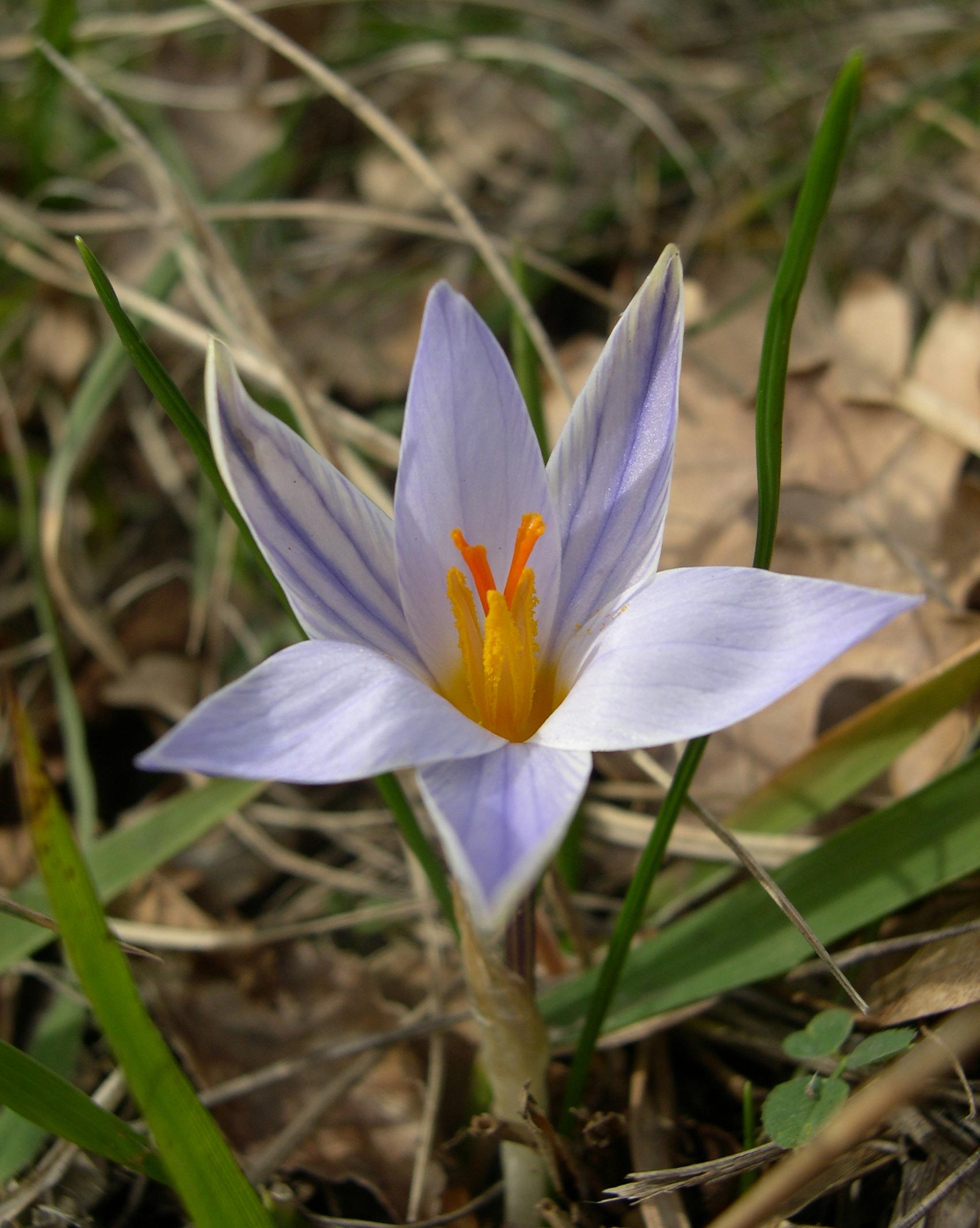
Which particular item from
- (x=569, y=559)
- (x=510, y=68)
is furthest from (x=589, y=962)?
(x=510, y=68)

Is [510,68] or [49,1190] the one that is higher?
[510,68]

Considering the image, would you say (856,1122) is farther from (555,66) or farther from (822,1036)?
(555,66)

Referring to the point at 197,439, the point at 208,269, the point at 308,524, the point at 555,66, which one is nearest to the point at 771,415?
the point at 308,524

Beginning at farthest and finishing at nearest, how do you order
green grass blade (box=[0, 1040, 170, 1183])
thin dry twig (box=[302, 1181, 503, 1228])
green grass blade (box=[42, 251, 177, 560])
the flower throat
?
green grass blade (box=[42, 251, 177, 560]), thin dry twig (box=[302, 1181, 503, 1228]), the flower throat, green grass blade (box=[0, 1040, 170, 1183])

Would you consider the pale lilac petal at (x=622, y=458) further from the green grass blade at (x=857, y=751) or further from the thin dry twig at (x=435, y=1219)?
the thin dry twig at (x=435, y=1219)

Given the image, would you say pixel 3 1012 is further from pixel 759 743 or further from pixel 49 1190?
pixel 759 743

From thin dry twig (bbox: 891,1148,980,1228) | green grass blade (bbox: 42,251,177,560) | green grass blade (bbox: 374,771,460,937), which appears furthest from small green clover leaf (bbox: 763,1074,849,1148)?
green grass blade (bbox: 42,251,177,560)

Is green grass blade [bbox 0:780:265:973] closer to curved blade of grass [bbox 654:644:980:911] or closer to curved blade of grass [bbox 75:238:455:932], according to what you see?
curved blade of grass [bbox 75:238:455:932]
